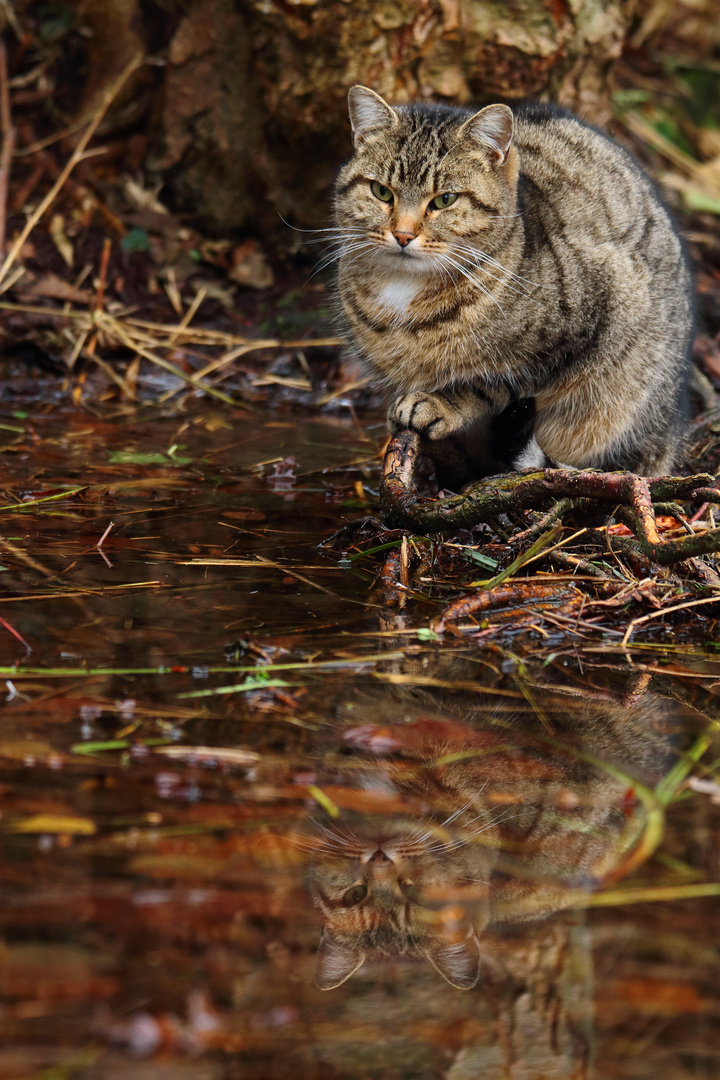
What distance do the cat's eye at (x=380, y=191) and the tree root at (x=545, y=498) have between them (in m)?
0.90

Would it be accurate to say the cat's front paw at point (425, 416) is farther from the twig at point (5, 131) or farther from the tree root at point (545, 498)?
the twig at point (5, 131)

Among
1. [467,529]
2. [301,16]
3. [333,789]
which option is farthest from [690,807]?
[301,16]

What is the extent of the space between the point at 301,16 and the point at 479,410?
2.00m

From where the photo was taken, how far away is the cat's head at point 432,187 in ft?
9.27

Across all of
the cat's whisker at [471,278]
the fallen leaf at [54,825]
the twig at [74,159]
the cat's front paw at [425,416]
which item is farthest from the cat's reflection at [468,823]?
the twig at [74,159]

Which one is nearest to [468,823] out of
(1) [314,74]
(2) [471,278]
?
(2) [471,278]

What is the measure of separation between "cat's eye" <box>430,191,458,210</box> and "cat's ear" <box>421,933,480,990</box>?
2170 millimetres

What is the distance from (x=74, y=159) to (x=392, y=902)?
402 centimetres

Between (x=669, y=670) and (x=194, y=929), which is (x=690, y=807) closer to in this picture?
(x=669, y=670)

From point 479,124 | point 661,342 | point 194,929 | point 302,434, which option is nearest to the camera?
point 194,929

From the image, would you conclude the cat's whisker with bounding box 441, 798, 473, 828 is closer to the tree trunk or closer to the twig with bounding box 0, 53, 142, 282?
the tree trunk

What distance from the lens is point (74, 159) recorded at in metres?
4.50

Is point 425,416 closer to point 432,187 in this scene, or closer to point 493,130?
point 432,187

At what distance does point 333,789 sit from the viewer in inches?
58.1
